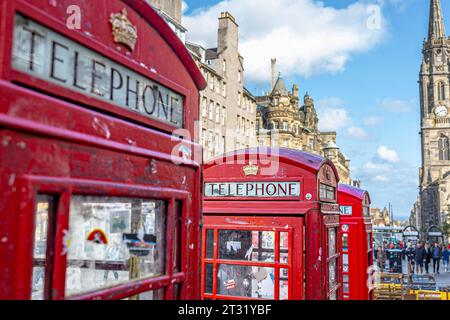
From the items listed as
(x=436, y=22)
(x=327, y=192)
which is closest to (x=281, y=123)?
(x=327, y=192)

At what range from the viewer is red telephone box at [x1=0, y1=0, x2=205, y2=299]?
161cm

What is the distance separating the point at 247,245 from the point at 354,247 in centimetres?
415

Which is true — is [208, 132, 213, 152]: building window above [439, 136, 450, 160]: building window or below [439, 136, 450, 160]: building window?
below

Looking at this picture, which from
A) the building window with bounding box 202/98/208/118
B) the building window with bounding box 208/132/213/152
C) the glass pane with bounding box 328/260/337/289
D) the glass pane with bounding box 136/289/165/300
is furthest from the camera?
the building window with bounding box 208/132/213/152

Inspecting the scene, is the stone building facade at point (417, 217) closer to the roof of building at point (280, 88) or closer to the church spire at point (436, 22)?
the church spire at point (436, 22)

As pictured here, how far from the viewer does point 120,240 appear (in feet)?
8.07

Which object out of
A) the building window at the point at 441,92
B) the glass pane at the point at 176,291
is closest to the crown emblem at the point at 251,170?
the glass pane at the point at 176,291

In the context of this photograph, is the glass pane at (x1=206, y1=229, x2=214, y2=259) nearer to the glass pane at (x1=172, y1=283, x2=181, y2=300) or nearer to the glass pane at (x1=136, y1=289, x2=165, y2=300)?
the glass pane at (x1=172, y1=283, x2=181, y2=300)

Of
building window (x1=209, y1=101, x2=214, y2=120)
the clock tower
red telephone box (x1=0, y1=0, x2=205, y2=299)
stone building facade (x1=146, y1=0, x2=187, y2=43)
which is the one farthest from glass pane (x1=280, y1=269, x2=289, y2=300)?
the clock tower

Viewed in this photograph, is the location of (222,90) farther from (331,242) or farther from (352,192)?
(331,242)

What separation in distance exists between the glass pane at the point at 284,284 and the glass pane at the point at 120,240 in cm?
283

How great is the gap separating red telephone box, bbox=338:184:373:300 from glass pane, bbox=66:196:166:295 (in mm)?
6774

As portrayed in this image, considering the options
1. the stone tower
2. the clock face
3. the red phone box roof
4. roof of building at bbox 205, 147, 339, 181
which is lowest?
the red phone box roof

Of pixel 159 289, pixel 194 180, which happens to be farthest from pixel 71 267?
pixel 194 180
